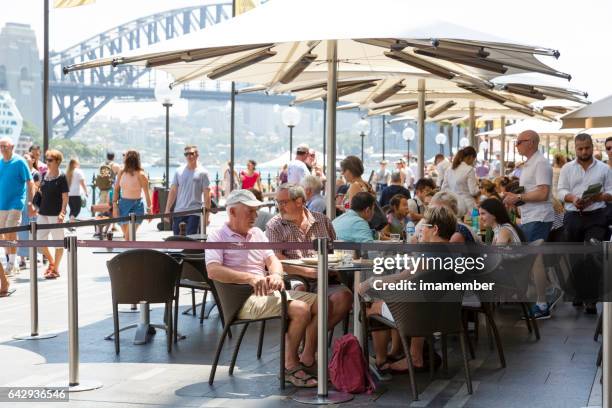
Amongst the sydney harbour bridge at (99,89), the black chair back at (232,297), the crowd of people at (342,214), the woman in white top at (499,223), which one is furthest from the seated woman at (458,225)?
the sydney harbour bridge at (99,89)

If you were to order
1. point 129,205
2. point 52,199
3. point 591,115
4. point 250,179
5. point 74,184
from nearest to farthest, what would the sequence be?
point 591,115 → point 52,199 → point 129,205 → point 74,184 → point 250,179

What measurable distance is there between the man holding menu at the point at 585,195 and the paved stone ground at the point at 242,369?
2.54ft

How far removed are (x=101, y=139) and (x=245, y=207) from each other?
99448mm

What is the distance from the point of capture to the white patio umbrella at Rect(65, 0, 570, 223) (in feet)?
20.1

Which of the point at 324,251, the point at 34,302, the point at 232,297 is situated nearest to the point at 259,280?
the point at 232,297

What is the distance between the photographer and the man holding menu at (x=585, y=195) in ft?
28.0

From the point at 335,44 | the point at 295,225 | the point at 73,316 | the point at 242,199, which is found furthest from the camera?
the point at 335,44

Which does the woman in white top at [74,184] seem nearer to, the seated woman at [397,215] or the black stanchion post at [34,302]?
the seated woman at [397,215]

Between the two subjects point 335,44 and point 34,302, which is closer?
point 34,302

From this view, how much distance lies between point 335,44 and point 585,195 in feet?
8.62

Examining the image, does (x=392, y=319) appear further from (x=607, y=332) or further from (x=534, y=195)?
(x=534, y=195)

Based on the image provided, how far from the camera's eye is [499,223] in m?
7.18

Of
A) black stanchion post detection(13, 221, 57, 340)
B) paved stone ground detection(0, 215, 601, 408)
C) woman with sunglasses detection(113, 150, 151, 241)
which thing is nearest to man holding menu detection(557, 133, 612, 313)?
paved stone ground detection(0, 215, 601, 408)

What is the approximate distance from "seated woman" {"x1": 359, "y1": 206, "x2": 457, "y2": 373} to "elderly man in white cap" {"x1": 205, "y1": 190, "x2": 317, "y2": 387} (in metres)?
0.41
